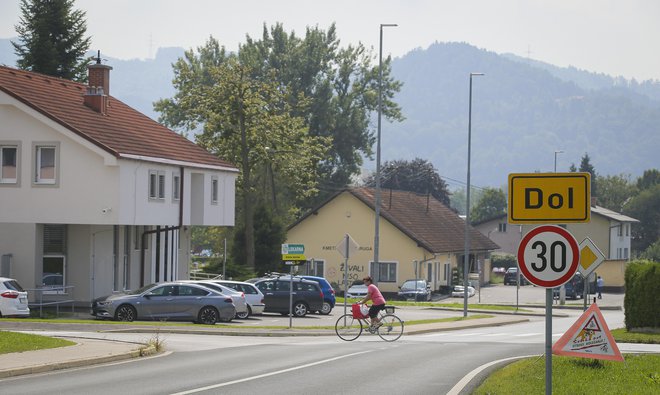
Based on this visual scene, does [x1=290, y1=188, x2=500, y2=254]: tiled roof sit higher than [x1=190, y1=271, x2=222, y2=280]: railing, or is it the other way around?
[x1=290, y1=188, x2=500, y2=254]: tiled roof

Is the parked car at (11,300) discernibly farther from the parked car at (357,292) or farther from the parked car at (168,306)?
the parked car at (357,292)

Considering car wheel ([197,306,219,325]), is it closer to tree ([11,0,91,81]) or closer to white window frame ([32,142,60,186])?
white window frame ([32,142,60,186])

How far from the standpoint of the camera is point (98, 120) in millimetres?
44812

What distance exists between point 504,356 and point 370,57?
7661 centimetres

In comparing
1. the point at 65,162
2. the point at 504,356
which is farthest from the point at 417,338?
the point at 65,162

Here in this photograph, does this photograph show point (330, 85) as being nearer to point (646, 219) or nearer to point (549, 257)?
point (646, 219)

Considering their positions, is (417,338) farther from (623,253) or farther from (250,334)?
(623,253)

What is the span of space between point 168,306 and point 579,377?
68.7ft

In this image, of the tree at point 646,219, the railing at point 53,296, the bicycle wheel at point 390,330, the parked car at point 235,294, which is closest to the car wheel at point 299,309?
the parked car at point 235,294

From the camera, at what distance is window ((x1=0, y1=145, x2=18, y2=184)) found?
4191 centimetres

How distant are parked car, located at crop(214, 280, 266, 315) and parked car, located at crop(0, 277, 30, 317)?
28.7 ft

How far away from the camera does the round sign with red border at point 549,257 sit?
39.7 ft

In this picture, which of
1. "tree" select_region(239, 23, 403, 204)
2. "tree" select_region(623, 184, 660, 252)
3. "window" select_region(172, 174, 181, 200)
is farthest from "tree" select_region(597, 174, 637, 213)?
"window" select_region(172, 174, 181, 200)

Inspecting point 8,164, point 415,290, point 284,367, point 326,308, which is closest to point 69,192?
point 8,164
